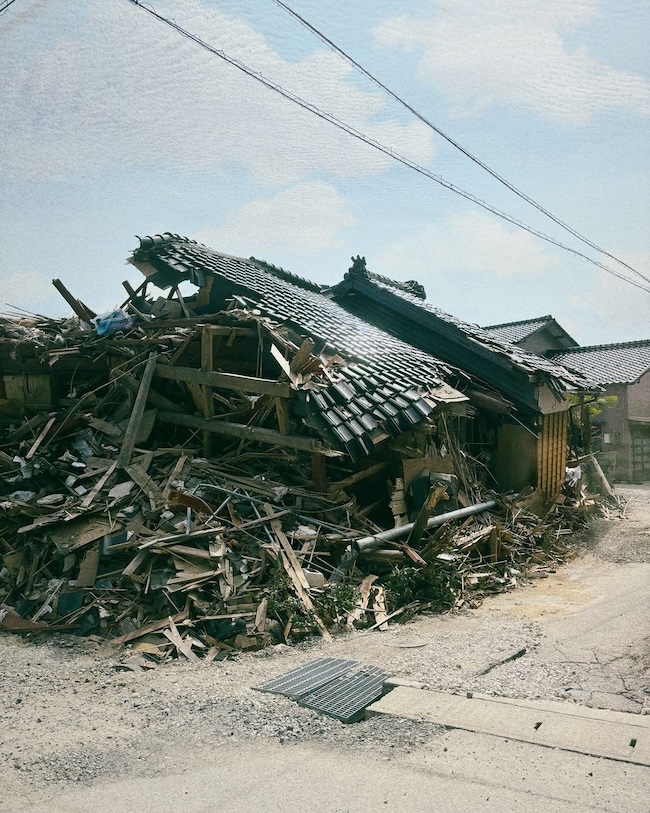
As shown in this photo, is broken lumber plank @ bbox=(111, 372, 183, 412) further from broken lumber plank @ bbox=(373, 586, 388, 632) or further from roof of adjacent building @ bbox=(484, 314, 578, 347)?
roof of adjacent building @ bbox=(484, 314, 578, 347)

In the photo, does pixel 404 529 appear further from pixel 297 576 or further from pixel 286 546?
pixel 297 576

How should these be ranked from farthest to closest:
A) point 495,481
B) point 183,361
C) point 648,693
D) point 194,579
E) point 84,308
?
point 495,481 → point 84,308 → point 183,361 → point 194,579 → point 648,693

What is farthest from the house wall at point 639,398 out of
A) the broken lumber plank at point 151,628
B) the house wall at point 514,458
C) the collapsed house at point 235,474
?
the broken lumber plank at point 151,628

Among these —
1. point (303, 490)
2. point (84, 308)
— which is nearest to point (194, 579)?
point (303, 490)

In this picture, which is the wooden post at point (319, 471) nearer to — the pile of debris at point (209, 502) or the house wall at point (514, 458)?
the pile of debris at point (209, 502)

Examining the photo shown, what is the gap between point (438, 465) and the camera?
37.9 ft

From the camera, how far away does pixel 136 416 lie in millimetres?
10258

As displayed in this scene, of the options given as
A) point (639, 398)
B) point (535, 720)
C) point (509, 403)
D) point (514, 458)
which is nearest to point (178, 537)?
point (535, 720)

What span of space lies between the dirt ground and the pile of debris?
1.74 feet

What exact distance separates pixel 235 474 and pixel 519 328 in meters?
26.7

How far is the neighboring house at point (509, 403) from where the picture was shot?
14.5 metres

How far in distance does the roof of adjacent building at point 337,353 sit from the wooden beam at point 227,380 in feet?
1.34

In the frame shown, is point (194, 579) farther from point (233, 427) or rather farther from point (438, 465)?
point (438, 465)

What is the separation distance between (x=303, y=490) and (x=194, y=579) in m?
2.42
